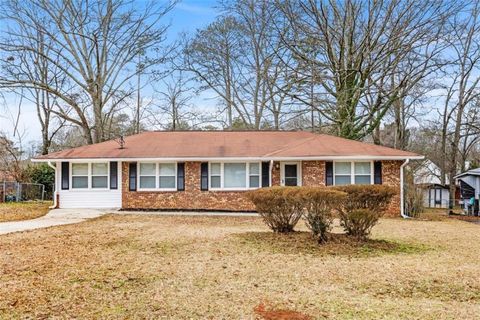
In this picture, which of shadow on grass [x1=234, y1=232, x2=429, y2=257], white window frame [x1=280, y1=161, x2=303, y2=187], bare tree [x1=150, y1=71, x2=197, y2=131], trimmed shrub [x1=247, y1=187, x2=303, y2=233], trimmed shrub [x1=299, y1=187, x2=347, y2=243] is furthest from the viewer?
bare tree [x1=150, y1=71, x2=197, y2=131]

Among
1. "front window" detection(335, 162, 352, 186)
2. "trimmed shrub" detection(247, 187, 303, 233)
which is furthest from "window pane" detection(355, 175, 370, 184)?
"trimmed shrub" detection(247, 187, 303, 233)

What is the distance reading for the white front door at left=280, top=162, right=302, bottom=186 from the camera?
721 inches

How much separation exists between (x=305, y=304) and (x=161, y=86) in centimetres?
2991

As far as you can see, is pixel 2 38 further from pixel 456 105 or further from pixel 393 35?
pixel 456 105

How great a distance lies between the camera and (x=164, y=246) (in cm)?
886

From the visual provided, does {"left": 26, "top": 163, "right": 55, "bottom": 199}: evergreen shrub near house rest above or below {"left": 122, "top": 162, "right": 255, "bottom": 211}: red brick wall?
above

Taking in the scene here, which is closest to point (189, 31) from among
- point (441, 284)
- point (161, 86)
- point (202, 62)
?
point (202, 62)

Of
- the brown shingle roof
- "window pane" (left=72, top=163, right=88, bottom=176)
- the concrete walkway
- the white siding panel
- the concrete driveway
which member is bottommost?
the concrete walkway

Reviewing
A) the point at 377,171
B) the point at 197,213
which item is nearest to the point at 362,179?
the point at 377,171

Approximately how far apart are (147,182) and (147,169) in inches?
22.5

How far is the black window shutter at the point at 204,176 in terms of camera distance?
721 inches

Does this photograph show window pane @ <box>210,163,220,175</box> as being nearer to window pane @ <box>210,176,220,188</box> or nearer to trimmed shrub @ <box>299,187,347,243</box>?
window pane @ <box>210,176,220,188</box>

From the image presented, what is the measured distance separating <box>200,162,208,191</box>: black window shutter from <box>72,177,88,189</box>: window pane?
5.12m

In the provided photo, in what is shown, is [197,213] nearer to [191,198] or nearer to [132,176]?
[191,198]
